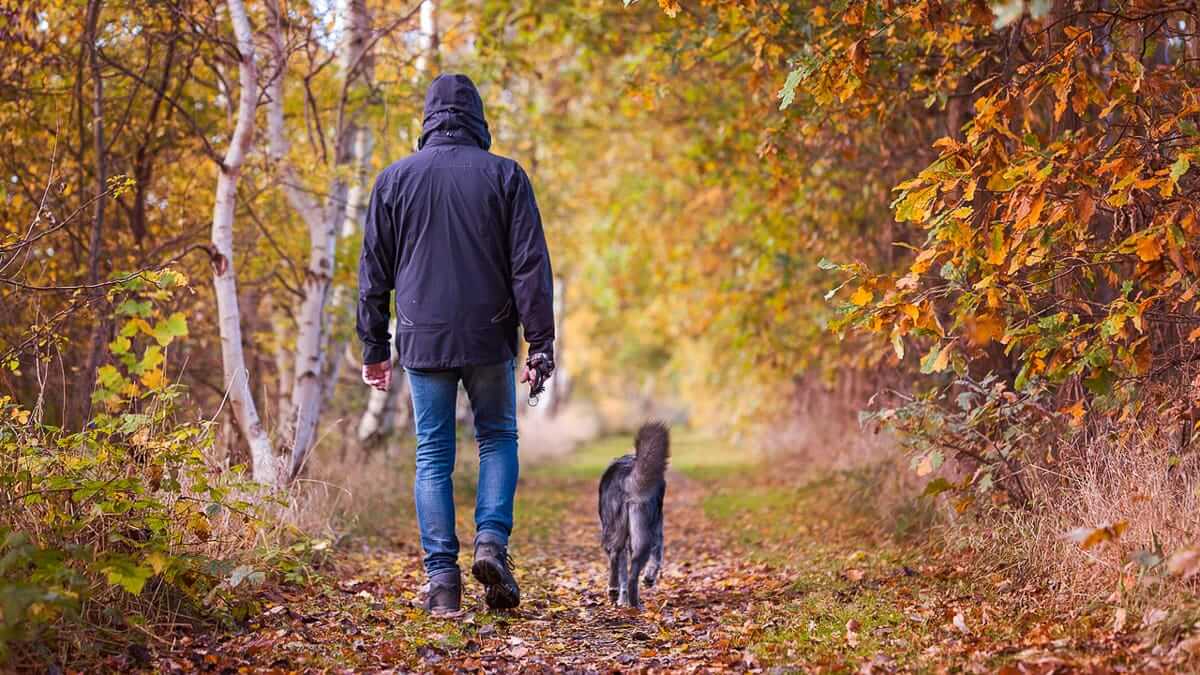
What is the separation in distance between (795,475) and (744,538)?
454 centimetres

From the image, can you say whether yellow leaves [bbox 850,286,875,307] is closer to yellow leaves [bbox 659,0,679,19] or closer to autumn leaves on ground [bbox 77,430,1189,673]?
autumn leaves on ground [bbox 77,430,1189,673]

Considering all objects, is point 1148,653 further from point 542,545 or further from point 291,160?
point 291,160

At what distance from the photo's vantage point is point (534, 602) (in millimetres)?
5797

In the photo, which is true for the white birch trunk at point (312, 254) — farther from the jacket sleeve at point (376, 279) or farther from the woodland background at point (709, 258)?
the jacket sleeve at point (376, 279)

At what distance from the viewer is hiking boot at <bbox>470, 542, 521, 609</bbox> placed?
4.93m

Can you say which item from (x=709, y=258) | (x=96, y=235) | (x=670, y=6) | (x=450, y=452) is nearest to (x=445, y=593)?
(x=450, y=452)

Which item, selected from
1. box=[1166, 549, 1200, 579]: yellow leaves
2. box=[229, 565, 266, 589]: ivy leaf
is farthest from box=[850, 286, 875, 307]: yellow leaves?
box=[229, 565, 266, 589]: ivy leaf

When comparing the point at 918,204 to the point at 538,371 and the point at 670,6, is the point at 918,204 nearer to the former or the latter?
the point at 670,6

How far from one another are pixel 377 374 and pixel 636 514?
4.92ft

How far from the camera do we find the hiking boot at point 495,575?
4.93 meters

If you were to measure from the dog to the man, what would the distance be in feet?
2.25

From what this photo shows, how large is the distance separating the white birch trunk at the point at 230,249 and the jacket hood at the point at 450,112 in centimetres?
193

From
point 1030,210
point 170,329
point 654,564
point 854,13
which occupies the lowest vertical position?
point 654,564

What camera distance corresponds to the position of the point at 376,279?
517 centimetres
